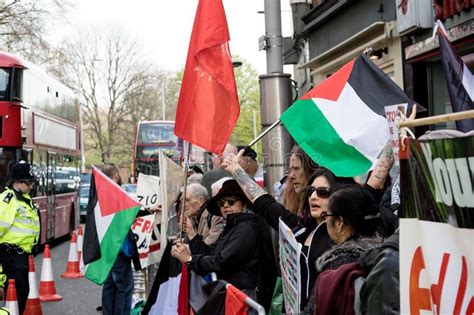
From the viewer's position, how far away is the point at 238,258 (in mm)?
5566

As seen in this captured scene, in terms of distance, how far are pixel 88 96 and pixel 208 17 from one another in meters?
61.3

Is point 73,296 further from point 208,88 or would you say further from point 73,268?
point 208,88

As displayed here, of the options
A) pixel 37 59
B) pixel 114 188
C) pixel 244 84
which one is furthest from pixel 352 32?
pixel 244 84

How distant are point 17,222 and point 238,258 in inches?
158

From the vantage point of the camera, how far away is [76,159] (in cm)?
2503

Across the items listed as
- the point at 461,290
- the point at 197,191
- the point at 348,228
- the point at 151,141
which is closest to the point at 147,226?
the point at 197,191

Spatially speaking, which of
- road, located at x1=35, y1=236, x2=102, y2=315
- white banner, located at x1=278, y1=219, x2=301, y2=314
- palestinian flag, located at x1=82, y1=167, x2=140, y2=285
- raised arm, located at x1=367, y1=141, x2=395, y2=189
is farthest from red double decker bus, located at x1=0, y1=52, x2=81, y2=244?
white banner, located at x1=278, y1=219, x2=301, y2=314

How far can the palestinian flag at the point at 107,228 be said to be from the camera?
7719 millimetres

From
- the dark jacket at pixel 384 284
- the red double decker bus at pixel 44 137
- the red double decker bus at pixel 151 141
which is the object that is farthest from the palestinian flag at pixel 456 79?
the red double decker bus at pixel 151 141

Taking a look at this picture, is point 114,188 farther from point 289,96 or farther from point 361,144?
point 361,144

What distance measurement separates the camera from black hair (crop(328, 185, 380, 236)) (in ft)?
12.7

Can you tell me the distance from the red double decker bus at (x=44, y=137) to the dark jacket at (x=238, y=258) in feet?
35.8

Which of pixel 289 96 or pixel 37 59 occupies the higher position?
pixel 37 59

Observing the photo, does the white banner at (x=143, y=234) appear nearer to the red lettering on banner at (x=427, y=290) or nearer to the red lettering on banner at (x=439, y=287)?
the red lettering on banner at (x=427, y=290)
